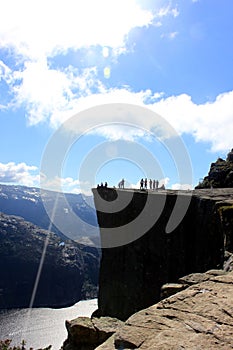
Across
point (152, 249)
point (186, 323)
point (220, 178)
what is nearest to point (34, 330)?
point (220, 178)

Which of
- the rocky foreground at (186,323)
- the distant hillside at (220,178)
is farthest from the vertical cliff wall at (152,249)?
the distant hillside at (220,178)

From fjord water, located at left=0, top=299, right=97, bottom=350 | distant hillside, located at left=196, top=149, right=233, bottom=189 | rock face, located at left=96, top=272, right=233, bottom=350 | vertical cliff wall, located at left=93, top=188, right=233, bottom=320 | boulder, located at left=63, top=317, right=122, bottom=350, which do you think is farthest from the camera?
fjord water, located at left=0, top=299, right=97, bottom=350

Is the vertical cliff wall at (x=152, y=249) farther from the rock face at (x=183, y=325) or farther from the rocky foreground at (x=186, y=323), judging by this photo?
the rock face at (x=183, y=325)

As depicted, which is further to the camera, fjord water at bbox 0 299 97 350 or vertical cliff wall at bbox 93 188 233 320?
fjord water at bbox 0 299 97 350

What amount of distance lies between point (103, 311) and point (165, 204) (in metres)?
13.7

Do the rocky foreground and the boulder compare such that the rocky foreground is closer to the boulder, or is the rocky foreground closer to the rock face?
the rock face

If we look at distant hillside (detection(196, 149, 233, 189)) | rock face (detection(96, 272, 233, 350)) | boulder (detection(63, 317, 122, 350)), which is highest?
distant hillside (detection(196, 149, 233, 189))

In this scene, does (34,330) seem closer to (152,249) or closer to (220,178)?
(220,178)

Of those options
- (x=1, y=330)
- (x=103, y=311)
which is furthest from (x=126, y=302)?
(x=1, y=330)

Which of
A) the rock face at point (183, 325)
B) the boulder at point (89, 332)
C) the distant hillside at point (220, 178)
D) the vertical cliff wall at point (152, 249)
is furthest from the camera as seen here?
the distant hillside at point (220, 178)

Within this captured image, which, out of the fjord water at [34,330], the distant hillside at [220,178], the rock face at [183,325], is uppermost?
the distant hillside at [220,178]

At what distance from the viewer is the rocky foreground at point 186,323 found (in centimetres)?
554

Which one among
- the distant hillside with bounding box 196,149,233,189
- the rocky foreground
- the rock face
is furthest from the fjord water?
the rock face

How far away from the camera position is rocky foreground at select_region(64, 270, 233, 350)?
5543 mm
